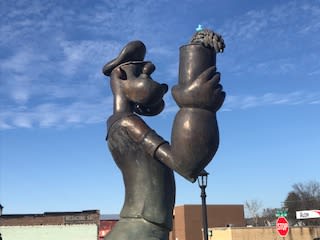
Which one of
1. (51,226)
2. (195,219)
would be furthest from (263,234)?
(51,226)

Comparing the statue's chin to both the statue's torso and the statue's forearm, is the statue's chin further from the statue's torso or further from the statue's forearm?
the statue's forearm

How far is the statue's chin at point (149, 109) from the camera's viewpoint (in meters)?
4.11

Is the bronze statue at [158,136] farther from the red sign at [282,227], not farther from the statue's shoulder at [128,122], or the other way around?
the red sign at [282,227]

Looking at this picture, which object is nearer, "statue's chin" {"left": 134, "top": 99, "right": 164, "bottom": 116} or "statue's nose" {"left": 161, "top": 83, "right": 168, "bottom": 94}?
"statue's nose" {"left": 161, "top": 83, "right": 168, "bottom": 94}

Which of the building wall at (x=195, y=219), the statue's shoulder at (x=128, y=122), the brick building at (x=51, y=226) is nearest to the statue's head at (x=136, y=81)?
the statue's shoulder at (x=128, y=122)

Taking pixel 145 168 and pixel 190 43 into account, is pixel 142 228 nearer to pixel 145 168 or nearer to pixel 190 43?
pixel 145 168

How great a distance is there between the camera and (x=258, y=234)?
3959 centimetres

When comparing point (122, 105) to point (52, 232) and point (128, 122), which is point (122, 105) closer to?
point (128, 122)

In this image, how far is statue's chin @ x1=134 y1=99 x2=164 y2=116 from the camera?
13.5ft

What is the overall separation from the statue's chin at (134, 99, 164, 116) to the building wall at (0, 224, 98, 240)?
41552mm

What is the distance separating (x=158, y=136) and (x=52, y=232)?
44.0 m

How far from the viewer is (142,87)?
152 inches

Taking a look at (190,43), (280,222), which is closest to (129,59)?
(190,43)

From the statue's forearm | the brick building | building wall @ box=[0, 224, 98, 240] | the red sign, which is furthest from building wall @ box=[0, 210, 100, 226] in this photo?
the statue's forearm
